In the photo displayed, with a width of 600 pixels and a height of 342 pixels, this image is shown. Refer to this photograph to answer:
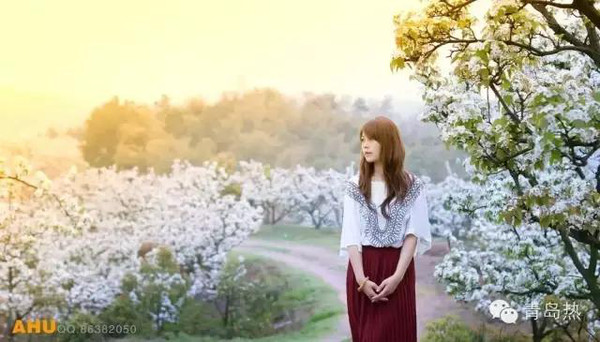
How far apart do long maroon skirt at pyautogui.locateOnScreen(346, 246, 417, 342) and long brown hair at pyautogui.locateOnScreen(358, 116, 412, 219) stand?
15 centimetres

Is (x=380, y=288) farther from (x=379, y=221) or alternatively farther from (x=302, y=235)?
(x=302, y=235)

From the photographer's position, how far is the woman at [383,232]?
2680mm

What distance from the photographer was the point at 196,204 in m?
4.45

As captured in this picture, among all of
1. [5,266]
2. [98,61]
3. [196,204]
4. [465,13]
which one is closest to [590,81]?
[465,13]

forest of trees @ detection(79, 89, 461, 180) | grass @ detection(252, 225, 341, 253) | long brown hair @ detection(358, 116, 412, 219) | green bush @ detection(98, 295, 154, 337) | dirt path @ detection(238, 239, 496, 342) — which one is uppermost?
forest of trees @ detection(79, 89, 461, 180)

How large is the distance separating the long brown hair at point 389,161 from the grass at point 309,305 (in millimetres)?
1765

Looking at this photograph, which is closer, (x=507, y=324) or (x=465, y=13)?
(x=465, y=13)

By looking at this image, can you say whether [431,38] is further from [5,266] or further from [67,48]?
[5,266]

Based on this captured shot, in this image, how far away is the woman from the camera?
A: 2680mm

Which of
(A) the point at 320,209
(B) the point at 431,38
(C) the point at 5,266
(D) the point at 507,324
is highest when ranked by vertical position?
(B) the point at 431,38

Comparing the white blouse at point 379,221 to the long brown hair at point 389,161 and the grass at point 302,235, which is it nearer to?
the long brown hair at point 389,161

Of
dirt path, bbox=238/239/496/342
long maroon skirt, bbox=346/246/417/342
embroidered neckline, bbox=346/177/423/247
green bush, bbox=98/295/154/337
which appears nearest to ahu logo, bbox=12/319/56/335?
green bush, bbox=98/295/154/337

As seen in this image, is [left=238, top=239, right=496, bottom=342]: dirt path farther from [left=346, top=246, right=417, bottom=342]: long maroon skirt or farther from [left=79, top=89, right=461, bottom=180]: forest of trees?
[left=346, top=246, right=417, bottom=342]: long maroon skirt

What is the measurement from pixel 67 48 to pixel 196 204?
43.7 inches
